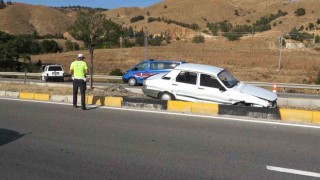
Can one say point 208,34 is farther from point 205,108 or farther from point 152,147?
point 152,147

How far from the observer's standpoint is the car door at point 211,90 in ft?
38.7

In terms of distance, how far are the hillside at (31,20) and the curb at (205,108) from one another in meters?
102

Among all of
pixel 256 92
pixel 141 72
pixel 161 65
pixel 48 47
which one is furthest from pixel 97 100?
pixel 48 47

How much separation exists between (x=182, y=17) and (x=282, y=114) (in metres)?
102

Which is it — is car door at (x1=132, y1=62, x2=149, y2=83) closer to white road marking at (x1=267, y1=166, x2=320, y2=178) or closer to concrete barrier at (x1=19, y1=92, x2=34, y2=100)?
concrete barrier at (x1=19, y1=92, x2=34, y2=100)

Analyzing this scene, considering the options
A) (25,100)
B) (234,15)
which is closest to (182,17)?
(234,15)

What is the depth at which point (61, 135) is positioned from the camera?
8.17 meters

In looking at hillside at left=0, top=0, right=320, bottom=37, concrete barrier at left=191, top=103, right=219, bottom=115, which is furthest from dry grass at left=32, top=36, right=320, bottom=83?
hillside at left=0, top=0, right=320, bottom=37

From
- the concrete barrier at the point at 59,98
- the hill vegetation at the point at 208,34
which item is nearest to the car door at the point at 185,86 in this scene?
the concrete barrier at the point at 59,98

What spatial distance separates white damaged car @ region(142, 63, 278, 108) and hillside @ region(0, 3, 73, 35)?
336 feet

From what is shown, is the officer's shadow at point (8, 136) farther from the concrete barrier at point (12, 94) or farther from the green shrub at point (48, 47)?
the green shrub at point (48, 47)

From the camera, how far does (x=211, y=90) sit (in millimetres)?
11992

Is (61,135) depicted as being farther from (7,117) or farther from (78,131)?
(7,117)

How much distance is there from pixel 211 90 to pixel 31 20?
116407 millimetres
